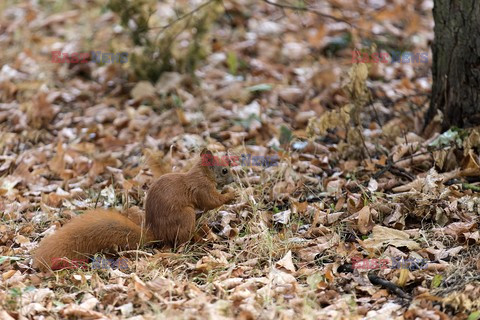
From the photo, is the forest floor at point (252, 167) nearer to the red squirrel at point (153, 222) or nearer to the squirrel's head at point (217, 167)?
the red squirrel at point (153, 222)

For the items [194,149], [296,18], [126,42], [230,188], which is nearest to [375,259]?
[230,188]

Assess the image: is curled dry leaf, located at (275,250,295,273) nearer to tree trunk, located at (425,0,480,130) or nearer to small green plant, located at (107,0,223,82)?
tree trunk, located at (425,0,480,130)

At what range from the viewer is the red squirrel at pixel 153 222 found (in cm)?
344

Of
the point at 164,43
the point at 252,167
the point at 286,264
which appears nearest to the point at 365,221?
the point at 286,264

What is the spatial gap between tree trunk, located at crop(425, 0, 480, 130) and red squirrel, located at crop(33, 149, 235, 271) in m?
1.76

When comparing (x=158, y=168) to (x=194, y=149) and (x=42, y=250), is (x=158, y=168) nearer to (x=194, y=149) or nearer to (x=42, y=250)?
(x=194, y=149)

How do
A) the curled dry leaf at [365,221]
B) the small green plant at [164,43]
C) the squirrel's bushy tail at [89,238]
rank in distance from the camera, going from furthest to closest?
the small green plant at [164,43], the curled dry leaf at [365,221], the squirrel's bushy tail at [89,238]

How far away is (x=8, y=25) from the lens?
8023 millimetres

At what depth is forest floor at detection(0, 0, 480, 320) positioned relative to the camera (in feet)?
10.4

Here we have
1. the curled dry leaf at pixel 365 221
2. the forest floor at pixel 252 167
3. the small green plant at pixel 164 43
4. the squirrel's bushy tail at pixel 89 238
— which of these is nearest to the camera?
the forest floor at pixel 252 167

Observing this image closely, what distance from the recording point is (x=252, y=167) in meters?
4.68

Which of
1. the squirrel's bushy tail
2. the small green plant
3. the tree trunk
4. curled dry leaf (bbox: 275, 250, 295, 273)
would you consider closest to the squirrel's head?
the squirrel's bushy tail

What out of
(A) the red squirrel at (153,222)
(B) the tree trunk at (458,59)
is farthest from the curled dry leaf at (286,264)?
(B) the tree trunk at (458,59)

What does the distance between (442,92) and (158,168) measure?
79.8 inches
